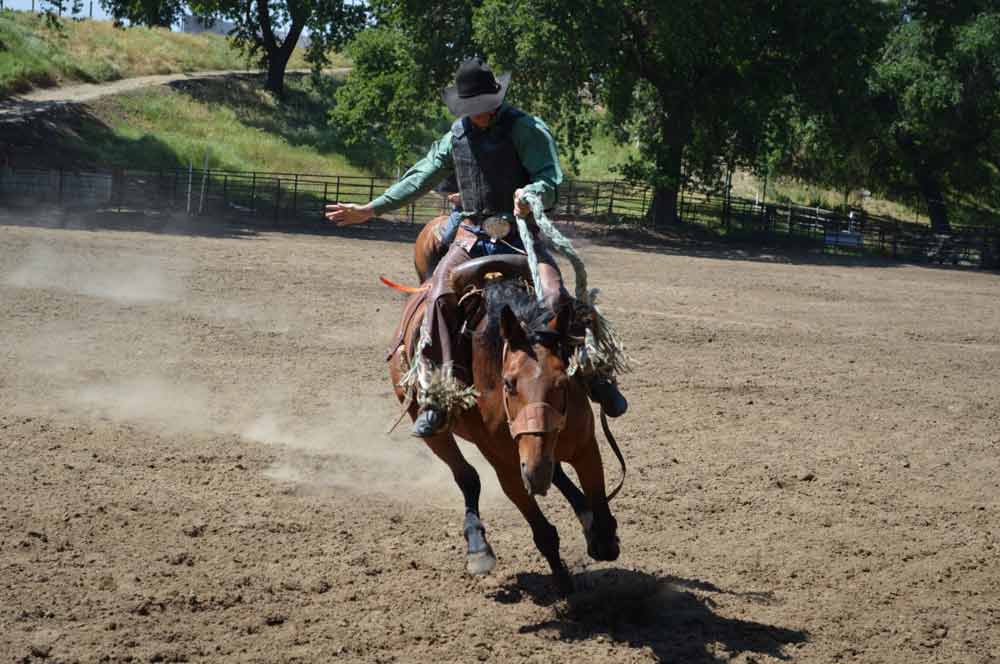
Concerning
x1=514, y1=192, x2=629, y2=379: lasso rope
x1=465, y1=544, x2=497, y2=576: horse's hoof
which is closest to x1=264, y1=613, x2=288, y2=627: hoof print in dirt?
x1=465, y1=544, x2=497, y2=576: horse's hoof

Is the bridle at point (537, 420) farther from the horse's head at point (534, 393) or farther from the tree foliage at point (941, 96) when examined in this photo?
the tree foliage at point (941, 96)

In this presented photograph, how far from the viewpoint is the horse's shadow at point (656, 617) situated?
5.02 metres

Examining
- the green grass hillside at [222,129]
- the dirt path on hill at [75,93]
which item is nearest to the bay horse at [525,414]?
the green grass hillside at [222,129]

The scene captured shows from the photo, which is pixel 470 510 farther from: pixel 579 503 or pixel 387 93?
pixel 387 93

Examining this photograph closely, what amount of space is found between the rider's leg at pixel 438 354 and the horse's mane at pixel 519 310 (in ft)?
0.97

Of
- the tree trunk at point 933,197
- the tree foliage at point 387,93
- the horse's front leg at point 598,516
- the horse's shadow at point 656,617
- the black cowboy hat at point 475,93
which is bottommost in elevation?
the horse's shadow at point 656,617

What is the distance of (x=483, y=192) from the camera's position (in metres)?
6.12

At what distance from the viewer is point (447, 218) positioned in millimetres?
6617

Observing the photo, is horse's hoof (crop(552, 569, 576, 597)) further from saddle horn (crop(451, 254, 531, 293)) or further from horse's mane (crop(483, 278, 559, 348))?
A: saddle horn (crop(451, 254, 531, 293))

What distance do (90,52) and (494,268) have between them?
46398mm

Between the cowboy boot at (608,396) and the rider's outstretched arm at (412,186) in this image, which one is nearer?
the cowboy boot at (608,396)

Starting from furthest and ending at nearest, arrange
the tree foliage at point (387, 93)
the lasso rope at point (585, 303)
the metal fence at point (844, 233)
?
the metal fence at point (844, 233) < the tree foliage at point (387, 93) < the lasso rope at point (585, 303)

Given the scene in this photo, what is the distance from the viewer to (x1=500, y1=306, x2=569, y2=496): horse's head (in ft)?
15.6

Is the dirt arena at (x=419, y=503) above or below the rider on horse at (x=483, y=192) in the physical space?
below
